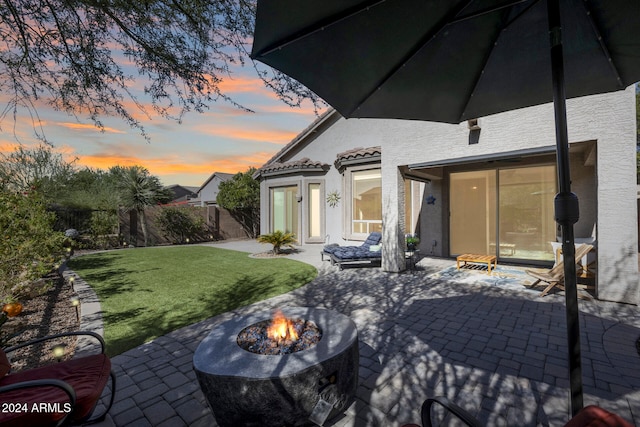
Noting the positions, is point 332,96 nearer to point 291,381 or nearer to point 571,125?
point 291,381

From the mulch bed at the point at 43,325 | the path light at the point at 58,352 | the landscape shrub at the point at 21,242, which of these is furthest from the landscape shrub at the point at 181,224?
the path light at the point at 58,352

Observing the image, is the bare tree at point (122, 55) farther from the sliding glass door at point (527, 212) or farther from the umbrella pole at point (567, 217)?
the sliding glass door at point (527, 212)

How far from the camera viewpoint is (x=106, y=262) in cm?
1203

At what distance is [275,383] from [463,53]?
347 cm

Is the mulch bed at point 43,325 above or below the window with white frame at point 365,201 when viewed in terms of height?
below

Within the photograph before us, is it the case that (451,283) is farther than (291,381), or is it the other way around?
(451,283)

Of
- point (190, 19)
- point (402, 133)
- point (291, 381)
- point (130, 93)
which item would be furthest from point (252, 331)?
point (402, 133)

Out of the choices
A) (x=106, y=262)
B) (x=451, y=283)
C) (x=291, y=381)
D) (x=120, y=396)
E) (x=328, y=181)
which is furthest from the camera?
(x=328, y=181)

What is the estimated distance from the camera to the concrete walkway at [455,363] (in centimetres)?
305

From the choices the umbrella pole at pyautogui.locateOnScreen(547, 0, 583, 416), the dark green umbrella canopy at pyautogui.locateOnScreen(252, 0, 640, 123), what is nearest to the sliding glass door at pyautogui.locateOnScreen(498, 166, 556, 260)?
the dark green umbrella canopy at pyautogui.locateOnScreen(252, 0, 640, 123)

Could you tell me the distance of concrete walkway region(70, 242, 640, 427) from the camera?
3.05 metres

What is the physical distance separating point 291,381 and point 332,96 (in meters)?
2.76

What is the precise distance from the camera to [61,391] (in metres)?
2.49

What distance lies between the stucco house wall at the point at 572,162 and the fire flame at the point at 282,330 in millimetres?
6209
